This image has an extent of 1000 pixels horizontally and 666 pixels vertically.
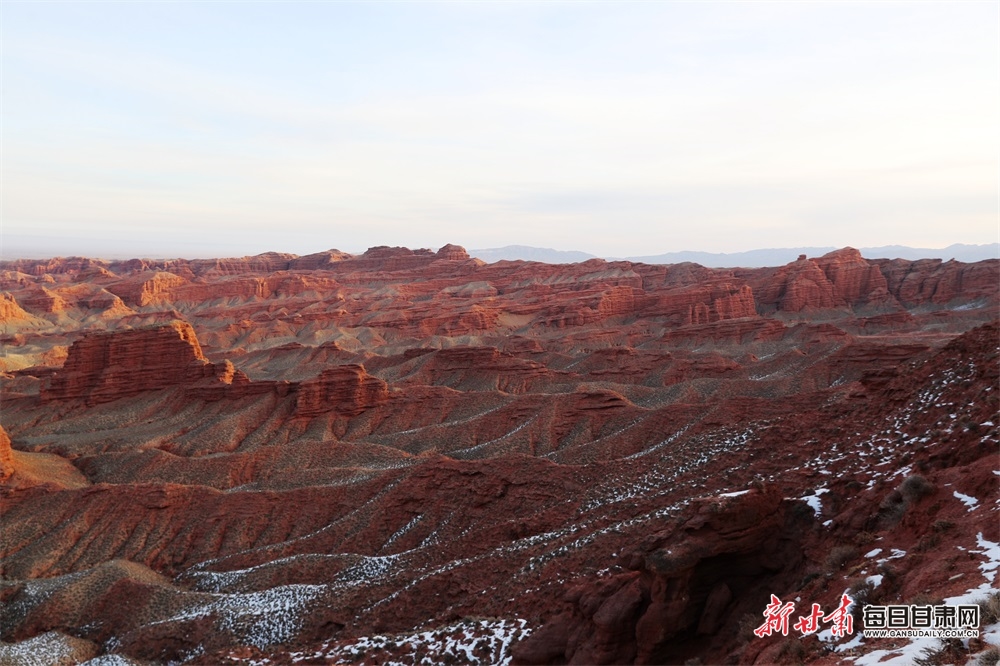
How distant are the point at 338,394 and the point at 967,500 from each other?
4904 centimetres

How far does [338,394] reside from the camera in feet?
185

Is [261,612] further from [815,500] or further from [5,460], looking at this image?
[5,460]

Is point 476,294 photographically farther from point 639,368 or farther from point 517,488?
point 517,488

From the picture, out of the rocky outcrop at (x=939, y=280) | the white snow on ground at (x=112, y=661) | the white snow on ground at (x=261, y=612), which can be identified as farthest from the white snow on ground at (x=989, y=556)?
the rocky outcrop at (x=939, y=280)

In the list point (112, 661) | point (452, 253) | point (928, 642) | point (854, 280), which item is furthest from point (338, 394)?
point (452, 253)

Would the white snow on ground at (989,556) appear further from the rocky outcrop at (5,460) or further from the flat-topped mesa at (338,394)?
the flat-topped mesa at (338,394)

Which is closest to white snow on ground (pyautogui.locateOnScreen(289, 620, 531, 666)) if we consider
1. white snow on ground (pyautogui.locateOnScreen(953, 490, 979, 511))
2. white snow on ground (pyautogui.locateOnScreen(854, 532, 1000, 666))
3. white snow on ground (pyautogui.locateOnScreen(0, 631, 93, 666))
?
white snow on ground (pyautogui.locateOnScreen(854, 532, 1000, 666))

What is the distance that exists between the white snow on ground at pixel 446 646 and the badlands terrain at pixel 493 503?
8 centimetres

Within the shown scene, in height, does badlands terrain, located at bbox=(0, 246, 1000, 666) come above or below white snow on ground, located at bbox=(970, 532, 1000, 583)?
below

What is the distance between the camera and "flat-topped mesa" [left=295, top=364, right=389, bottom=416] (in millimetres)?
55719

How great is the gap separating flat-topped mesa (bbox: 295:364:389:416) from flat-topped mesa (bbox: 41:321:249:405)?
35.3 feet

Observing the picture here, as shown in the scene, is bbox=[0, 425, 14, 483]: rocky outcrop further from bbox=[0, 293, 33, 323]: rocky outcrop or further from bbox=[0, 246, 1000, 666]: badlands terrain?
bbox=[0, 293, 33, 323]: rocky outcrop

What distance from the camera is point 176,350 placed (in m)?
64.0

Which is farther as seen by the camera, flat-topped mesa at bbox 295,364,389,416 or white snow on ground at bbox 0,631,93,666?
flat-topped mesa at bbox 295,364,389,416
